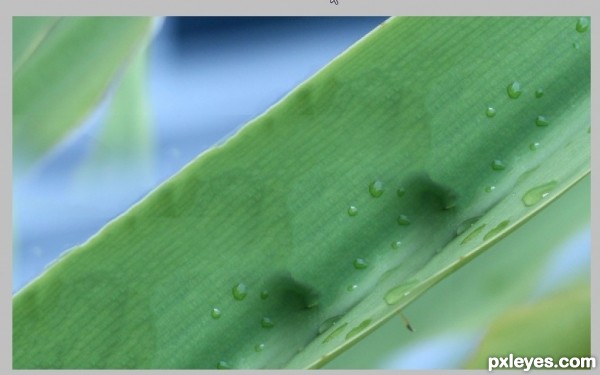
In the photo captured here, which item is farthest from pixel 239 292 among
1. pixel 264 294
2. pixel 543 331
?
pixel 543 331

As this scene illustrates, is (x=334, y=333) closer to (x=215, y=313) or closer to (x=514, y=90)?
(x=215, y=313)

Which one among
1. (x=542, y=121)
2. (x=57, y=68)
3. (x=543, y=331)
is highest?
(x=57, y=68)

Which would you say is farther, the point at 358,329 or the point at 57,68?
the point at 57,68

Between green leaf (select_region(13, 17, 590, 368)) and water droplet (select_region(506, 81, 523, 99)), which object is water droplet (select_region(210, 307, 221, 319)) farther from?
water droplet (select_region(506, 81, 523, 99))

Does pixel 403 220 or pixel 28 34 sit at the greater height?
pixel 28 34

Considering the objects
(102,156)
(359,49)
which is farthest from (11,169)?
(359,49)

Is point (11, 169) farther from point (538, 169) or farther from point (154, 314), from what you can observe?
point (538, 169)

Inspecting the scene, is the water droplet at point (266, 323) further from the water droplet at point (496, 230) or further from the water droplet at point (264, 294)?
the water droplet at point (496, 230)
